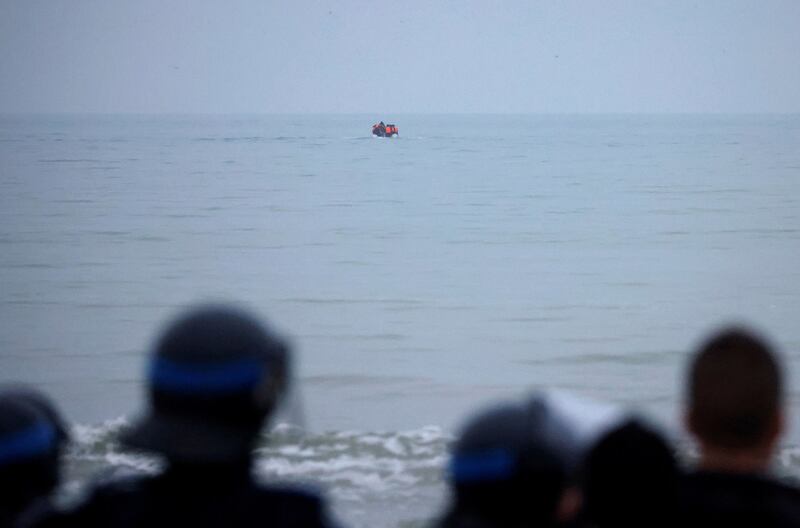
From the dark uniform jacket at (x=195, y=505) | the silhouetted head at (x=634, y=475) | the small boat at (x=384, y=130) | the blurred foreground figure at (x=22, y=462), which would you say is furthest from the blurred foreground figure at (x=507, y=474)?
the small boat at (x=384, y=130)

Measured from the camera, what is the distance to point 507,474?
2279 mm

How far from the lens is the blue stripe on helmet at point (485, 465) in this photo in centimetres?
228

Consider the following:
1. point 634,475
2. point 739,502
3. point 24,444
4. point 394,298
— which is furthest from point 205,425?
point 394,298

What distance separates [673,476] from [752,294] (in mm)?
17849

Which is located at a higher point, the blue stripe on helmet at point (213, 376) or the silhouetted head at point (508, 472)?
the blue stripe on helmet at point (213, 376)

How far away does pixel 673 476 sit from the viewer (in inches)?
97.3

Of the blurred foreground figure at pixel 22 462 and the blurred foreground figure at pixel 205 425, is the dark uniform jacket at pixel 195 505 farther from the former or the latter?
the blurred foreground figure at pixel 22 462

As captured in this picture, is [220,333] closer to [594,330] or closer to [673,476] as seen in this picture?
[673,476]

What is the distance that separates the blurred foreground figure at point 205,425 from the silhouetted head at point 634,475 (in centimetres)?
58

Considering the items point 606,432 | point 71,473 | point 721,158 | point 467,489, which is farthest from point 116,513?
point 721,158

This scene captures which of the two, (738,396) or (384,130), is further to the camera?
(384,130)

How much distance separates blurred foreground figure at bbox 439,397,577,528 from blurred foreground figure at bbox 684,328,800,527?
32 cm

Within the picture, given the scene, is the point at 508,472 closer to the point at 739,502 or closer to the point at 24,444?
the point at 739,502

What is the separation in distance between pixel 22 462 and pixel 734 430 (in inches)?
55.2
